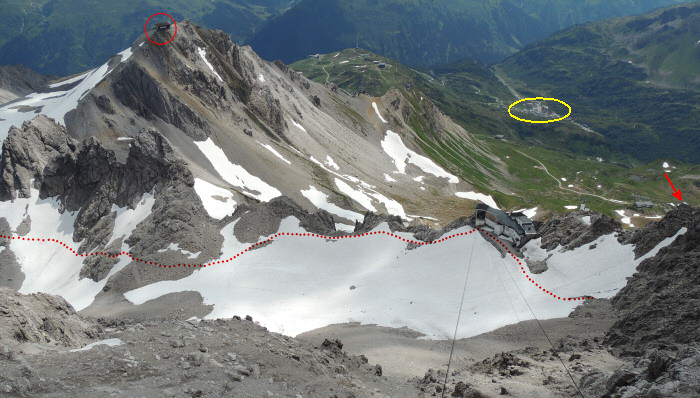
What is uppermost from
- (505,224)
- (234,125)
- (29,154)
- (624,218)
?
(624,218)

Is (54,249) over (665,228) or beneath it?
beneath

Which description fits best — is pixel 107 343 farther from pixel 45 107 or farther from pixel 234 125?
pixel 45 107

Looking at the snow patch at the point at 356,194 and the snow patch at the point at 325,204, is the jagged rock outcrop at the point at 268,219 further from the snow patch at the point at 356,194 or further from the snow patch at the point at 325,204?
the snow patch at the point at 356,194

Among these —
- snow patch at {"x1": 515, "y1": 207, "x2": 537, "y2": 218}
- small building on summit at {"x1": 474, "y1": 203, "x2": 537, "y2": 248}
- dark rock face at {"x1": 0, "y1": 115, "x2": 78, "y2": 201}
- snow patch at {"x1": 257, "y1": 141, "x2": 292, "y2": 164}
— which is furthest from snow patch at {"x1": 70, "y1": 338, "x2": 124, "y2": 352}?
snow patch at {"x1": 515, "y1": 207, "x2": 537, "y2": 218}

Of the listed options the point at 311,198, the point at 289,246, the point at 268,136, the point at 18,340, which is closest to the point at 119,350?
the point at 18,340

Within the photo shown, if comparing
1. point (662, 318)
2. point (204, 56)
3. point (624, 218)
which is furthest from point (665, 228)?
point (204, 56)

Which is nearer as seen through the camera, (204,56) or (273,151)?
(273,151)

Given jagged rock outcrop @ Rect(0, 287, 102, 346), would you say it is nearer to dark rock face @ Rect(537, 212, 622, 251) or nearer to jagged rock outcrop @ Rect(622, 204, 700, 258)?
jagged rock outcrop @ Rect(622, 204, 700, 258)

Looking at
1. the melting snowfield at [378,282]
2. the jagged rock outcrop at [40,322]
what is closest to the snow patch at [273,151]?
the melting snowfield at [378,282]
